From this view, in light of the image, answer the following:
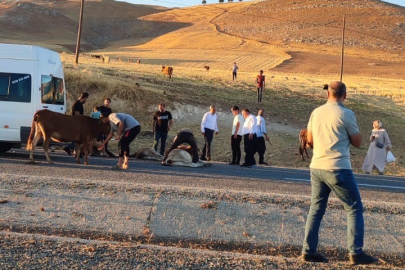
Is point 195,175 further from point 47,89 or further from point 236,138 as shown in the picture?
point 47,89

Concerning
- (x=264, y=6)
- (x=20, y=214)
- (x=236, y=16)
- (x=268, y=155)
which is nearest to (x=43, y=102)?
(x=20, y=214)

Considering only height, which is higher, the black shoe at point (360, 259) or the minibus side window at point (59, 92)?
the minibus side window at point (59, 92)

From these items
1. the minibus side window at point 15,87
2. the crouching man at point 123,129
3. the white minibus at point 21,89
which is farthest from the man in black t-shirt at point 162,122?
the crouching man at point 123,129

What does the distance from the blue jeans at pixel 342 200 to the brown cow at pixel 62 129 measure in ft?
26.6

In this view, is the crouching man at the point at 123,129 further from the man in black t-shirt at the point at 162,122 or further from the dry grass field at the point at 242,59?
the dry grass field at the point at 242,59

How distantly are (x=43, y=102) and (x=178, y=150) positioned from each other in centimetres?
358

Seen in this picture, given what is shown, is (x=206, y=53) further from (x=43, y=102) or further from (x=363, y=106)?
(x=43, y=102)

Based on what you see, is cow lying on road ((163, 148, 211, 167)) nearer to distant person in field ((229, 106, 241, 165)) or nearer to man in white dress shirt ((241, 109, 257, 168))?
man in white dress shirt ((241, 109, 257, 168))

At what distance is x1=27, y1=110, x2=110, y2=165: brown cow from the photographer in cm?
1320

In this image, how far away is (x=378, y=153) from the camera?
56.4ft

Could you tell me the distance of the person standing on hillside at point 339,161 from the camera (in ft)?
20.0

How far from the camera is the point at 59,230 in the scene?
7320 millimetres

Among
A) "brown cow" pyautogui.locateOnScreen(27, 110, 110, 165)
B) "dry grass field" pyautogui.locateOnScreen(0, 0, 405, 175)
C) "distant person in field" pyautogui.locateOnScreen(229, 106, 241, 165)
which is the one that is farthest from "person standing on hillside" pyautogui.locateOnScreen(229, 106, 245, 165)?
"brown cow" pyautogui.locateOnScreen(27, 110, 110, 165)

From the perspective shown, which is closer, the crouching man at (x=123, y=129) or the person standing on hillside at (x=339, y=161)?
the person standing on hillside at (x=339, y=161)
